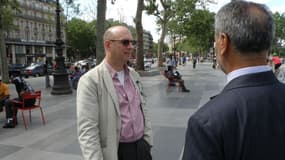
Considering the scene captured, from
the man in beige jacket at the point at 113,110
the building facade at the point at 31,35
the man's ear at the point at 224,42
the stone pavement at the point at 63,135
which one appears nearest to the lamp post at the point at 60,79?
the stone pavement at the point at 63,135

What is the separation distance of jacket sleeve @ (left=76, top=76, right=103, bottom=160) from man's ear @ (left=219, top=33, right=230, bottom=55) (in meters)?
1.27

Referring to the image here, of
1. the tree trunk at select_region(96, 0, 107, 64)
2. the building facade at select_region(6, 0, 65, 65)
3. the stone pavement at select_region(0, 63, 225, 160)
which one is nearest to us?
the stone pavement at select_region(0, 63, 225, 160)

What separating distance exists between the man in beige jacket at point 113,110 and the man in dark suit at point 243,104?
120cm

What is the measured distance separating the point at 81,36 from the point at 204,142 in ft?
240

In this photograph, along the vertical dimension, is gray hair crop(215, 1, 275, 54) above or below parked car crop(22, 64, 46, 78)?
above

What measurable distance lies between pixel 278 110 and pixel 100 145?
4.93 ft

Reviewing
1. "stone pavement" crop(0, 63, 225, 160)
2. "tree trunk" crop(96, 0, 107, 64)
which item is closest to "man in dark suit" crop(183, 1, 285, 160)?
"stone pavement" crop(0, 63, 225, 160)

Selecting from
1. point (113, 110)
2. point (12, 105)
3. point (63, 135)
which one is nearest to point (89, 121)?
point (113, 110)

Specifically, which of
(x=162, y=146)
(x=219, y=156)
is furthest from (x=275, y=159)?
(x=162, y=146)

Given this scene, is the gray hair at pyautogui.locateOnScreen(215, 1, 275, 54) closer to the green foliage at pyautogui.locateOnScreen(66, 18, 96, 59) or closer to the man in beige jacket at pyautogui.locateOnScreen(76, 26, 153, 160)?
the man in beige jacket at pyautogui.locateOnScreen(76, 26, 153, 160)

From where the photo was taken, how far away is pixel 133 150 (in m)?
2.38

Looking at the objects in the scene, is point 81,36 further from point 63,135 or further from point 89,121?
point 89,121

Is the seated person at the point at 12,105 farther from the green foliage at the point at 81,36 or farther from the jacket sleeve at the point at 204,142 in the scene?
the green foliage at the point at 81,36

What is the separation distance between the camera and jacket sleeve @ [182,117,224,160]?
0.99m
